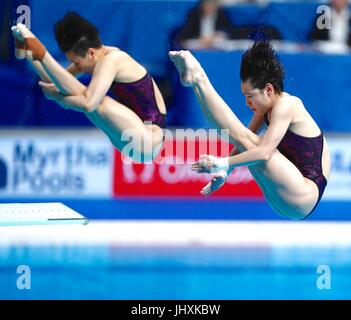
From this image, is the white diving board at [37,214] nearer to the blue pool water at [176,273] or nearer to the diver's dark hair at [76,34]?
the blue pool water at [176,273]

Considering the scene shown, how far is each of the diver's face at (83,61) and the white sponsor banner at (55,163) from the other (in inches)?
33.0

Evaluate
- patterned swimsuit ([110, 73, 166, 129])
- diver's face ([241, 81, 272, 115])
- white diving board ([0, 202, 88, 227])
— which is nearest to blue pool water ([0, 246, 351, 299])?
white diving board ([0, 202, 88, 227])

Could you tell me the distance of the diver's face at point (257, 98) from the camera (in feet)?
18.6

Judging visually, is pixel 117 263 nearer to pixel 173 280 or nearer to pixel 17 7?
pixel 173 280

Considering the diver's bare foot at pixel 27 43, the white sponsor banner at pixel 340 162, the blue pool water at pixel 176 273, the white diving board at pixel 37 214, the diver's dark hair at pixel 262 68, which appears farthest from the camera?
the white sponsor banner at pixel 340 162

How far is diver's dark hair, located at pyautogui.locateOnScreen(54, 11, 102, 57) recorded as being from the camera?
571cm

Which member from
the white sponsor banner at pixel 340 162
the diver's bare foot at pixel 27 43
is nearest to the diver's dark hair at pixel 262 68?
the diver's bare foot at pixel 27 43

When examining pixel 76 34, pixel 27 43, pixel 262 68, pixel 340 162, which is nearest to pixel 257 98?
pixel 262 68

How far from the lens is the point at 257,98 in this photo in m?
5.69

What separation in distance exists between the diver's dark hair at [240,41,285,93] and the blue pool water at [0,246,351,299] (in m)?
1.37

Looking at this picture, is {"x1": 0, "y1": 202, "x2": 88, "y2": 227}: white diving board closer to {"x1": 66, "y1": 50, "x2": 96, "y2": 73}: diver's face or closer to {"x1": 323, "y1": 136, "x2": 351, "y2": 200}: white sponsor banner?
{"x1": 66, "y1": 50, "x2": 96, "y2": 73}: diver's face

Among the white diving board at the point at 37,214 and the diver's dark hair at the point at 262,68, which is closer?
the diver's dark hair at the point at 262,68

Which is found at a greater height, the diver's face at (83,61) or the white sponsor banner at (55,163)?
the diver's face at (83,61)

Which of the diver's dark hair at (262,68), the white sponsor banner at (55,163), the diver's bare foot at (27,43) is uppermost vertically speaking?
the diver's bare foot at (27,43)
